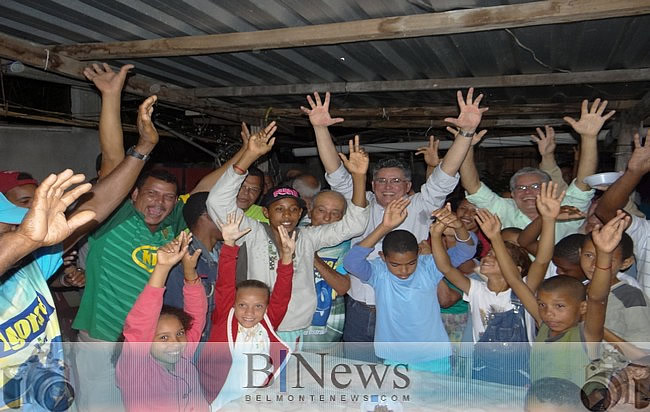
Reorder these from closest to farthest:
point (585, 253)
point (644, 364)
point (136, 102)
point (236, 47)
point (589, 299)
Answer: point (644, 364), point (589, 299), point (585, 253), point (236, 47), point (136, 102)

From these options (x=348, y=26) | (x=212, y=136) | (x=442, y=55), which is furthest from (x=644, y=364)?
(x=212, y=136)

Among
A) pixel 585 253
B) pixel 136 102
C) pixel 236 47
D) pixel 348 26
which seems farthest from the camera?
pixel 136 102

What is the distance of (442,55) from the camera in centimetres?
448

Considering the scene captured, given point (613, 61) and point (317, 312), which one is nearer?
point (317, 312)

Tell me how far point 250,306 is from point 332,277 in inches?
30.6

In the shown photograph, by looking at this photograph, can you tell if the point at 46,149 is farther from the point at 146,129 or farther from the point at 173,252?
the point at 173,252

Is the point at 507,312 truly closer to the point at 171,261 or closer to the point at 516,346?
the point at 516,346

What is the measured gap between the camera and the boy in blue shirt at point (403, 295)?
3102mm

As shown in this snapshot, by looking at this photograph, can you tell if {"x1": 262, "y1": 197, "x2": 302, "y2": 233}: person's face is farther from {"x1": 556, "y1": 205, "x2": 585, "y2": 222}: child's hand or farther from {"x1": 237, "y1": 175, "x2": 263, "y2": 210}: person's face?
{"x1": 556, "y1": 205, "x2": 585, "y2": 222}: child's hand

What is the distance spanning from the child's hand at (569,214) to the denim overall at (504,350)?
0.75 m

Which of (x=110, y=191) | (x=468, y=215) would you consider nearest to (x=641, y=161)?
(x=468, y=215)

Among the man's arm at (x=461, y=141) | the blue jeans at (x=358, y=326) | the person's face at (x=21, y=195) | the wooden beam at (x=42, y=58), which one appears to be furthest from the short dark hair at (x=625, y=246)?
the wooden beam at (x=42, y=58)

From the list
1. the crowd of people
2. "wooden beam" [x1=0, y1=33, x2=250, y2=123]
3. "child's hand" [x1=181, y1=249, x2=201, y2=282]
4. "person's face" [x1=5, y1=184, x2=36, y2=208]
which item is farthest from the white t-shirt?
"wooden beam" [x1=0, y1=33, x2=250, y2=123]

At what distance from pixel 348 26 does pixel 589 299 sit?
2.22 meters
